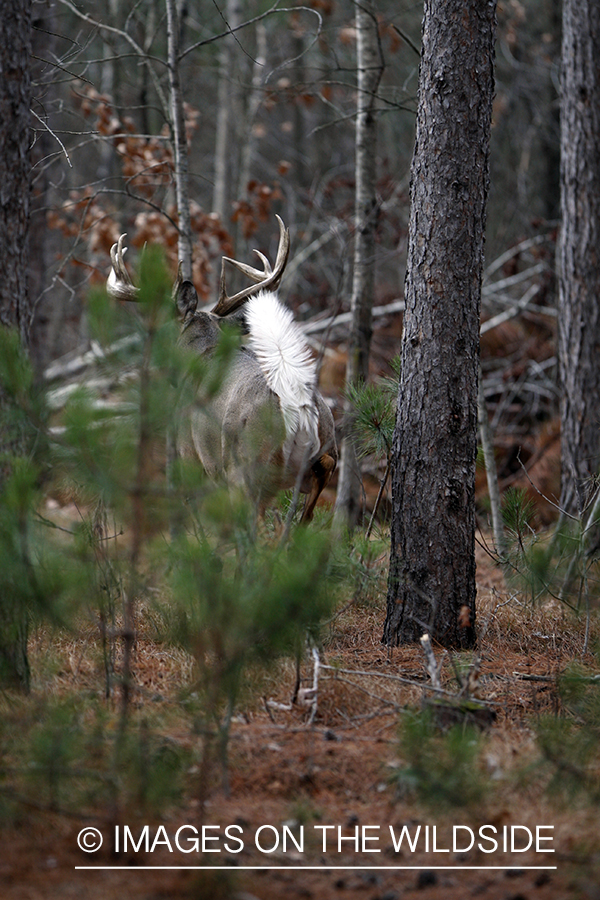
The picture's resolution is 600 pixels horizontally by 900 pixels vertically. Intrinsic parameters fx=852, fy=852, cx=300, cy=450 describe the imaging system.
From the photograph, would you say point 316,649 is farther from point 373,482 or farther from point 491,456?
point 373,482

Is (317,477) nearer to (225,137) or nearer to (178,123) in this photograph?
(178,123)

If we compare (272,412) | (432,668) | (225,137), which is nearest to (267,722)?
(432,668)

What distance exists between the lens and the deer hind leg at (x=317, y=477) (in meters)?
5.90

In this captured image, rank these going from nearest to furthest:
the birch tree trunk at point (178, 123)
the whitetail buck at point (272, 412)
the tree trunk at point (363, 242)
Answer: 1. the whitetail buck at point (272, 412)
2. the birch tree trunk at point (178, 123)
3. the tree trunk at point (363, 242)

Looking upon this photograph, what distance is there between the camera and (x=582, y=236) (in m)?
7.98

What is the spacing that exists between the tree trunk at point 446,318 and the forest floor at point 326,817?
0.65 meters

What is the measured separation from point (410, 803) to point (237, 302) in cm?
487

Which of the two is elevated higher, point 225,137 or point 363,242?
point 225,137

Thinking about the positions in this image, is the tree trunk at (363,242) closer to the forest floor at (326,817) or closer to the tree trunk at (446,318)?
the tree trunk at (446,318)

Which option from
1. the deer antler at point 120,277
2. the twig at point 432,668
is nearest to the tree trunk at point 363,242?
the deer antler at point 120,277

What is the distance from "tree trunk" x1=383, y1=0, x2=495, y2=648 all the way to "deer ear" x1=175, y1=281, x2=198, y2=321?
2.49m

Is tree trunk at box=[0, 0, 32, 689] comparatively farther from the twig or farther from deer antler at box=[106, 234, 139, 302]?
the twig

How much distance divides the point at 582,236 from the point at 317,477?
3.91 meters

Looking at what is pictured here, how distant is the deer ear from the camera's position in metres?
6.91
